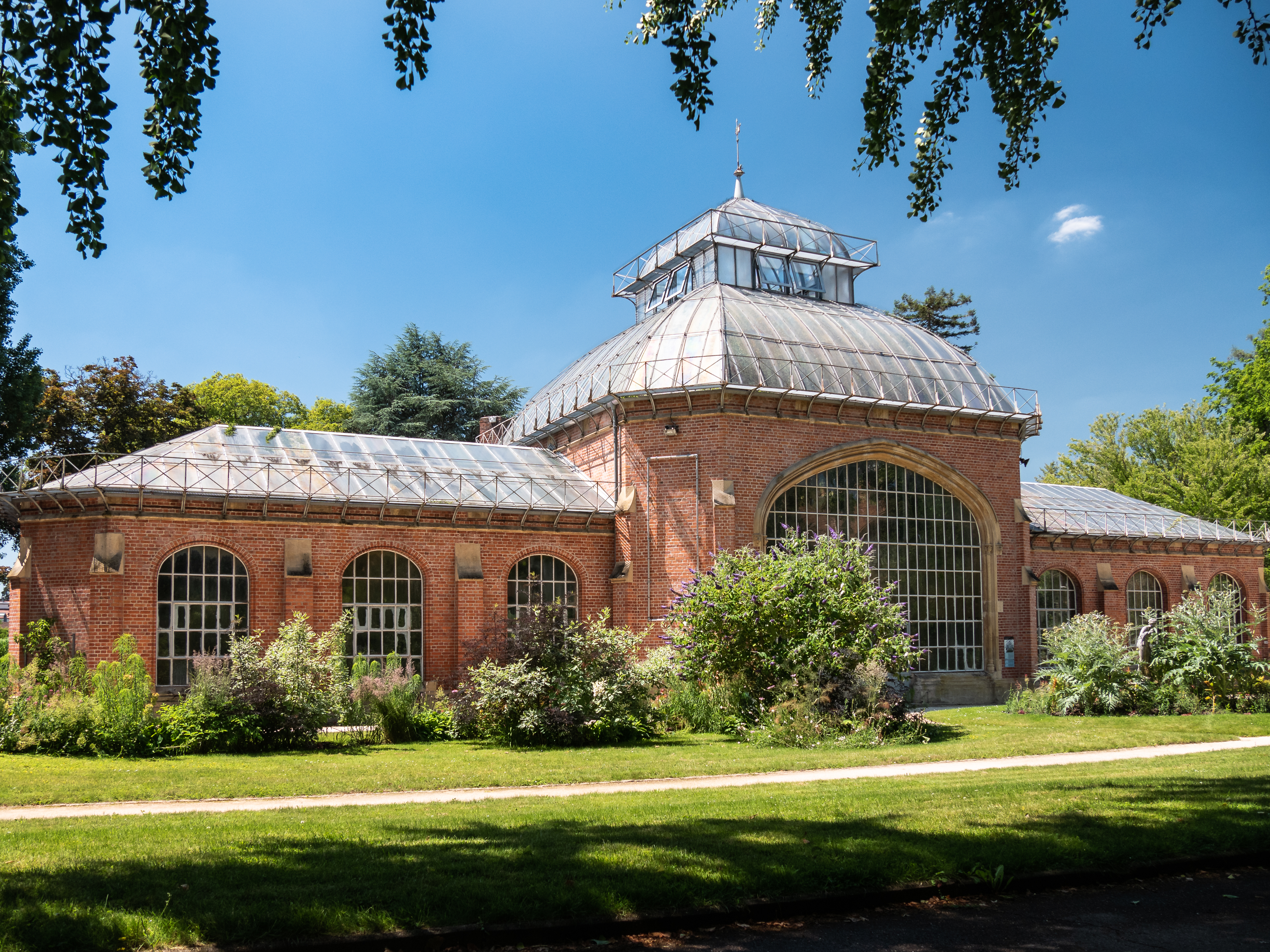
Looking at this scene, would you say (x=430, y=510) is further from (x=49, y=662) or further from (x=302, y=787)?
(x=302, y=787)

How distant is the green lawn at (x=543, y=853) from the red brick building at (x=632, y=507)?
36.8ft

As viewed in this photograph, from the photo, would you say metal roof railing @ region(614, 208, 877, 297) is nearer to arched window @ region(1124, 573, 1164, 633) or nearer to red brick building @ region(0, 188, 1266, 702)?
red brick building @ region(0, 188, 1266, 702)

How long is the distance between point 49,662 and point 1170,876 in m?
19.9

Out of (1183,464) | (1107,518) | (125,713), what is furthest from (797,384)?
(1183,464)

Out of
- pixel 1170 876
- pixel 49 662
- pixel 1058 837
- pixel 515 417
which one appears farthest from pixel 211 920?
pixel 515 417

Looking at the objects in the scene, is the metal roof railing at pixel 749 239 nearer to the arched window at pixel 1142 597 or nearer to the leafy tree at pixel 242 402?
the arched window at pixel 1142 597

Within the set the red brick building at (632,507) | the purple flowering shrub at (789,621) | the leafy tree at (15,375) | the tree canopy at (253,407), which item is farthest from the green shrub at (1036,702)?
the tree canopy at (253,407)

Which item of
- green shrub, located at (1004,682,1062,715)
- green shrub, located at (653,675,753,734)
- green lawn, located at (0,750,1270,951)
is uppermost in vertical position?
green lawn, located at (0,750,1270,951)

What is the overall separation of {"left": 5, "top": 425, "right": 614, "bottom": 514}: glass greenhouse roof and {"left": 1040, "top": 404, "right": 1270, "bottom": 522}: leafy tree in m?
25.9

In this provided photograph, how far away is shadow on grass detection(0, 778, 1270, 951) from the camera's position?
5852mm

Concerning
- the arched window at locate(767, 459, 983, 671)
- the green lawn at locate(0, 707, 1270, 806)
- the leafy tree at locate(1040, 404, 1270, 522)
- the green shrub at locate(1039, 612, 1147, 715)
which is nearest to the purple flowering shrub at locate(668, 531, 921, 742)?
the green lawn at locate(0, 707, 1270, 806)

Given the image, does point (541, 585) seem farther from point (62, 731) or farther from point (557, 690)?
point (62, 731)

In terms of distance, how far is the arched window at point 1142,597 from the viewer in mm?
30750

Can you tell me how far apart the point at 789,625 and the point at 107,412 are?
26.2 m
